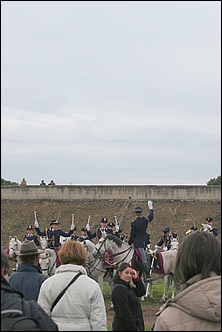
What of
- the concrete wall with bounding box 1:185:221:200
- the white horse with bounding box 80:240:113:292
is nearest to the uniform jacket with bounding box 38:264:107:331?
the white horse with bounding box 80:240:113:292

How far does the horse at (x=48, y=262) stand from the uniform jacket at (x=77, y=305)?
34.9 ft

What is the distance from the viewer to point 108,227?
947 inches

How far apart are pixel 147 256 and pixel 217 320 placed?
13836mm

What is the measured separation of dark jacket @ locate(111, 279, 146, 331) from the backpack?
2855mm

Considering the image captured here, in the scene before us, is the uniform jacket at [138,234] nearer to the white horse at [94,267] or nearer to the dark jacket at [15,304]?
the white horse at [94,267]

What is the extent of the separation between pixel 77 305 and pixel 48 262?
1093 cm

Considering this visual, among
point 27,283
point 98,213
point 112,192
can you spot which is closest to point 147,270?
point 27,283

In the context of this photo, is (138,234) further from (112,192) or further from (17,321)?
(112,192)

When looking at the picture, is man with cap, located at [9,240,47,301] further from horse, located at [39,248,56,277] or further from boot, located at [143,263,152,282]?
boot, located at [143,263,152,282]

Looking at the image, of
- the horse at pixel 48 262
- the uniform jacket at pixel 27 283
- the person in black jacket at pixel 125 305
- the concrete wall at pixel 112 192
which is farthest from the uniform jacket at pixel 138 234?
the concrete wall at pixel 112 192

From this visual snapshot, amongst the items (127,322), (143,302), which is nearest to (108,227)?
(143,302)

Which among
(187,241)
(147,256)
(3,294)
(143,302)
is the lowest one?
(143,302)

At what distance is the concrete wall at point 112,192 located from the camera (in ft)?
149

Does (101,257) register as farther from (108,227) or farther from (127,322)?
(127,322)
